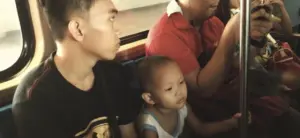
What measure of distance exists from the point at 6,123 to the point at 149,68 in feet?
1.63

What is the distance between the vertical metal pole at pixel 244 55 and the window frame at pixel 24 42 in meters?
0.68

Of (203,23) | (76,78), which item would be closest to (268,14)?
(203,23)

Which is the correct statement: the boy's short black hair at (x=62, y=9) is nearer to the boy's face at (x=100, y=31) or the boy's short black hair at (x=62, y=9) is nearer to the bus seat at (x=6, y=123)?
the boy's face at (x=100, y=31)

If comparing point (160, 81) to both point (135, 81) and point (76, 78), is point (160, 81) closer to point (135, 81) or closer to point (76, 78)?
point (135, 81)

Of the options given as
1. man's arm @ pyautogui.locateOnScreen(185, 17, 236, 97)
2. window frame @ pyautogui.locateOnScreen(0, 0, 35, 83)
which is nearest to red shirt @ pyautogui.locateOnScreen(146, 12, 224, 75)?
man's arm @ pyautogui.locateOnScreen(185, 17, 236, 97)

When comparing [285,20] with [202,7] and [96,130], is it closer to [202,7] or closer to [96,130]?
[202,7]

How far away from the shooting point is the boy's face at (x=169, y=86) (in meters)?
1.22

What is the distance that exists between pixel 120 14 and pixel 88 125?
23.6 inches

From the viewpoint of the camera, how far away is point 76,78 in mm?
1047

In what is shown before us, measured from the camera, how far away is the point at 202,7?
1392 millimetres

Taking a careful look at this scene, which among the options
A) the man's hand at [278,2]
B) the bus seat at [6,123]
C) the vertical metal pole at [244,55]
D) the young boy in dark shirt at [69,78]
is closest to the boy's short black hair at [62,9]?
the young boy in dark shirt at [69,78]

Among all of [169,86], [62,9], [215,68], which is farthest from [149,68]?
[62,9]

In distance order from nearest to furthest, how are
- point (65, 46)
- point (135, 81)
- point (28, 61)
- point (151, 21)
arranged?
point (65, 46)
point (28, 61)
point (135, 81)
point (151, 21)

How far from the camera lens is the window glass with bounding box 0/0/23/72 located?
115 cm
